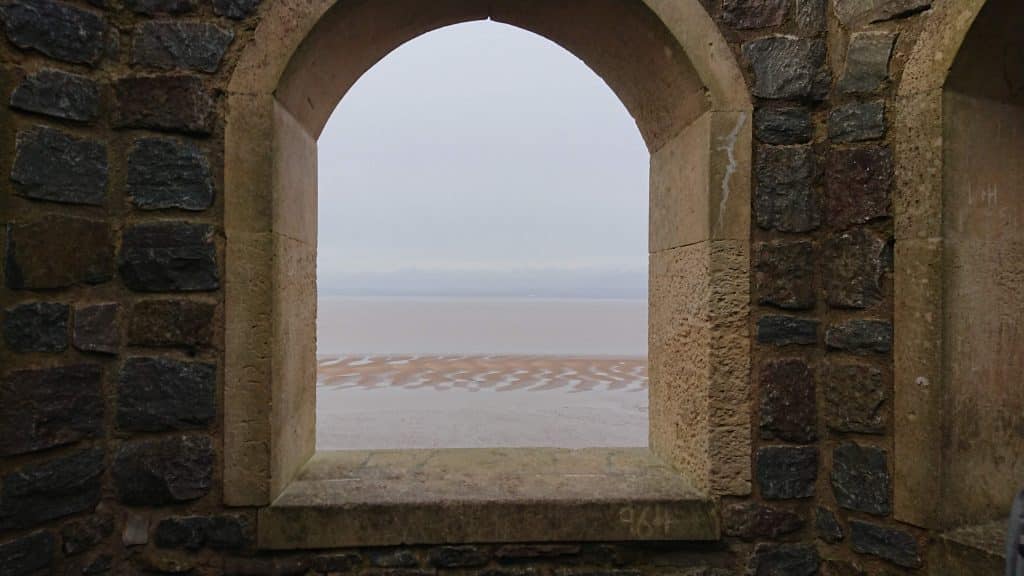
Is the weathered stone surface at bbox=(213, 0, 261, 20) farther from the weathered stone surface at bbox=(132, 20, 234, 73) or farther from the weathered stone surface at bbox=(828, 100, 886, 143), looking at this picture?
the weathered stone surface at bbox=(828, 100, 886, 143)

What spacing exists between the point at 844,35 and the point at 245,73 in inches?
78.5

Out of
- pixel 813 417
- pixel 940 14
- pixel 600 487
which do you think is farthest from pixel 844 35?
pixel 600 487

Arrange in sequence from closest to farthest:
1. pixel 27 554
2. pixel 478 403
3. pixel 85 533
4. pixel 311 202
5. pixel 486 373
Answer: pixel 27 554
pixel 85 533
pixel 311 202
pixel 478 403
pixel 486 373

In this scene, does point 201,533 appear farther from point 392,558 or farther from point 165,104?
point 165,104

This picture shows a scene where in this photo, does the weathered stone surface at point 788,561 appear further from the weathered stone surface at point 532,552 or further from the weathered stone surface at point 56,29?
the weathered stone surface at point 56,29

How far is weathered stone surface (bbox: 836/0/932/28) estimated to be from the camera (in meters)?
1.98

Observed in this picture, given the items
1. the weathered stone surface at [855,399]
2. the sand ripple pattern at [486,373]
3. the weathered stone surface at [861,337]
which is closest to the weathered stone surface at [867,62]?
the weathered stone surface at [861,337]

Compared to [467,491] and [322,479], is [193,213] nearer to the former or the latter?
[322,479]

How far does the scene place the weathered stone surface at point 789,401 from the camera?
6.95 ft

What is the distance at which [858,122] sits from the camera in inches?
80.8

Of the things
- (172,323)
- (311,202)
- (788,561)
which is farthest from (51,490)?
(788,561)

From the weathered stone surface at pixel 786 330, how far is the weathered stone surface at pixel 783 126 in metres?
0.61

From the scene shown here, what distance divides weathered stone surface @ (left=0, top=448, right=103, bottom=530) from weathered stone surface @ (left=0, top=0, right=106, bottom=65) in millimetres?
1206

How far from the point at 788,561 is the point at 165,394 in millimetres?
2147
